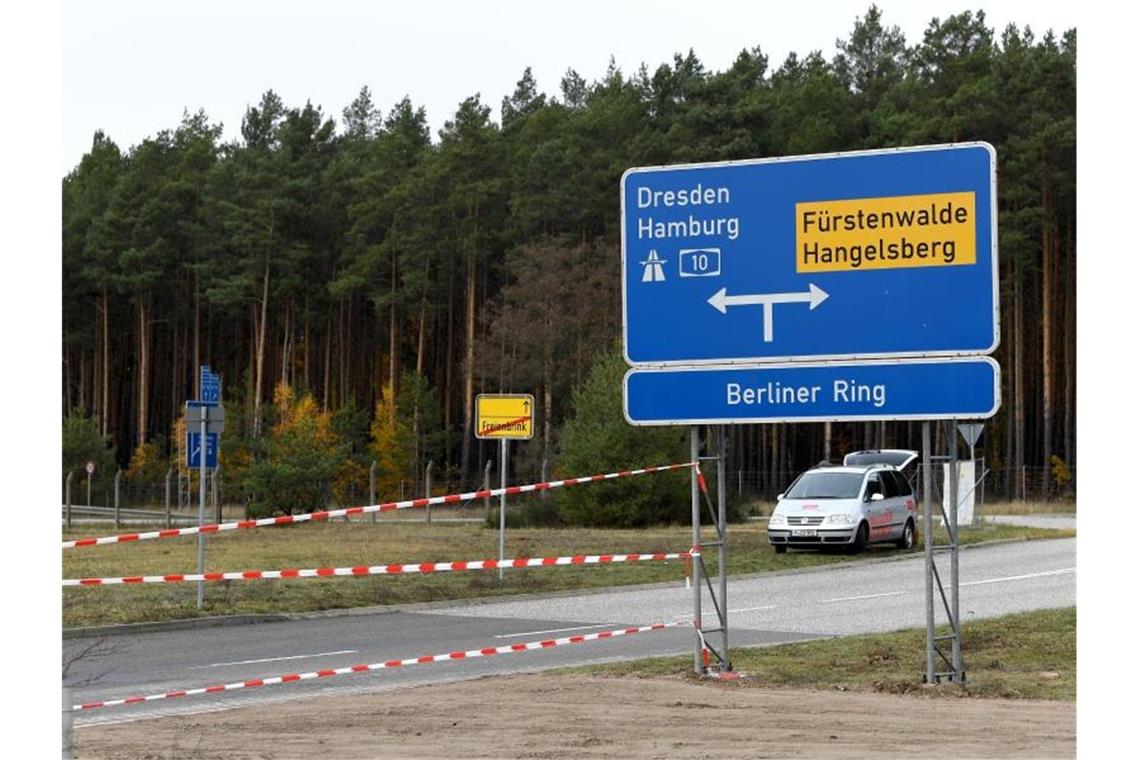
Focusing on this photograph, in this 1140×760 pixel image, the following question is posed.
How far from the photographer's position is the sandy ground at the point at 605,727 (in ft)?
34.4

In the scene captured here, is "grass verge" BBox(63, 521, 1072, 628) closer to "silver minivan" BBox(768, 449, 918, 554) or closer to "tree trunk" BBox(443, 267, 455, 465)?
"silver minivan" BBox(768, 449, 918, 554)

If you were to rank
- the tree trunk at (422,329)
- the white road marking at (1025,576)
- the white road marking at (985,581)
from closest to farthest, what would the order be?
the white road marking at (985,581) → the white road marking at (1025,576) → the tree trunk at (422,329)

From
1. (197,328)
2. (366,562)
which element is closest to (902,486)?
(366,562)

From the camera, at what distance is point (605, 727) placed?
11.5 meters

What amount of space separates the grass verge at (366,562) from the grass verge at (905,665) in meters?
7.71

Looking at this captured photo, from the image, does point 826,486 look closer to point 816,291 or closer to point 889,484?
point 889,484

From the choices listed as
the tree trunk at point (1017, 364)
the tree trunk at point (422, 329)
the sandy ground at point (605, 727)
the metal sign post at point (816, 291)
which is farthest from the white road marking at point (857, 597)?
the tree trunk at point (422, 329)

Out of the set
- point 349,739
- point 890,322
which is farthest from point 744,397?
point 349,739

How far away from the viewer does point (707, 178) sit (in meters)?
14.9

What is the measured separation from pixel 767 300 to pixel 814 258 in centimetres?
51

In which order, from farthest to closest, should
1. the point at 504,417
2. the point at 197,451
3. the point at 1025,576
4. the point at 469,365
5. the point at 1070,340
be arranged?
the point at 469,365 < the point at 1070,340 < the point at 504,417 < the point at 1025,576 < the point at 197,451

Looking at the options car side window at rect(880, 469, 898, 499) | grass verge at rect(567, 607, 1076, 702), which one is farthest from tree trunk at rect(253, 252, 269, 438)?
grass verge at rect(567, 607, 1076, 702)

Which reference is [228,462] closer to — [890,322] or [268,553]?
[268,553]

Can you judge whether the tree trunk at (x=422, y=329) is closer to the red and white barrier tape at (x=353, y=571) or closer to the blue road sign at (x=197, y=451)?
the blue road sign at (x=197, y=451)
